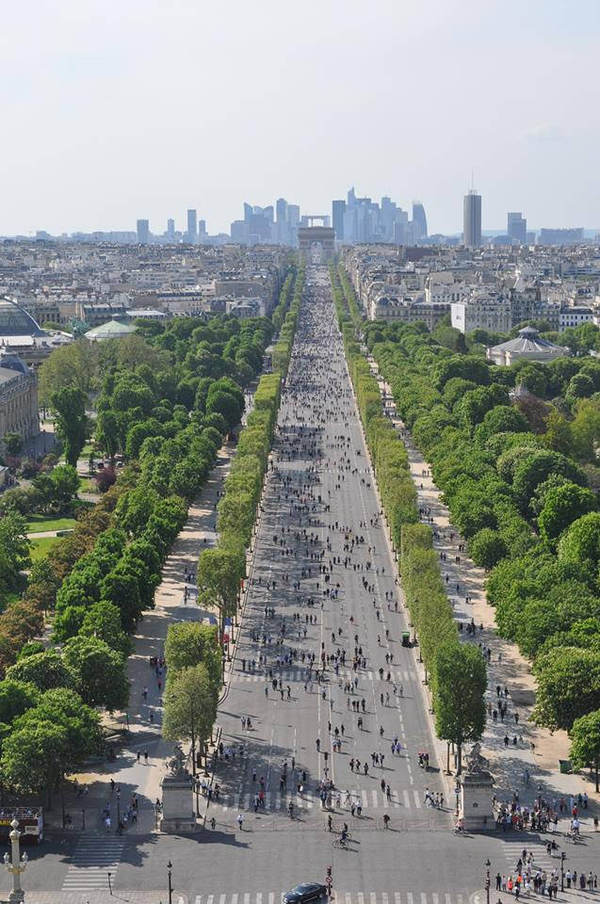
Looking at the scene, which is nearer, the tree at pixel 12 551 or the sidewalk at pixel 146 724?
the sidewalk at pixel 146 724

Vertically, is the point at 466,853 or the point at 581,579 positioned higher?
the point at 581,579

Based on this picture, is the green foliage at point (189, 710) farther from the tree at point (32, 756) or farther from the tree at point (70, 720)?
the tree at point (32, 756)

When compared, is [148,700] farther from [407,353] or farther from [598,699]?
[407,353]

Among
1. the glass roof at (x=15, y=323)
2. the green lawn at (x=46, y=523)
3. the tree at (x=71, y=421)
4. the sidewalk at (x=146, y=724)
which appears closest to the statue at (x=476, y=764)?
the sidewalk at (x=146, y=724)

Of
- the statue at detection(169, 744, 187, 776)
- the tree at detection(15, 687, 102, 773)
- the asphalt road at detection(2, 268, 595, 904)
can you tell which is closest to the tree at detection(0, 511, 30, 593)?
the asphalt road at detection(2, 268, 595, 904)

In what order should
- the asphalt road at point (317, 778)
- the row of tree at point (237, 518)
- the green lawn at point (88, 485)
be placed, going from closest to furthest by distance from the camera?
the asphalt road at point (317, 778) < the row of tree at point (237, 518) < the green lawn at point (88, 485)

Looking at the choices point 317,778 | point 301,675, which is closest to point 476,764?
point 317,778

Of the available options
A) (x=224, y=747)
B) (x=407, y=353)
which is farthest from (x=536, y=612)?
(x=407, y=353)
